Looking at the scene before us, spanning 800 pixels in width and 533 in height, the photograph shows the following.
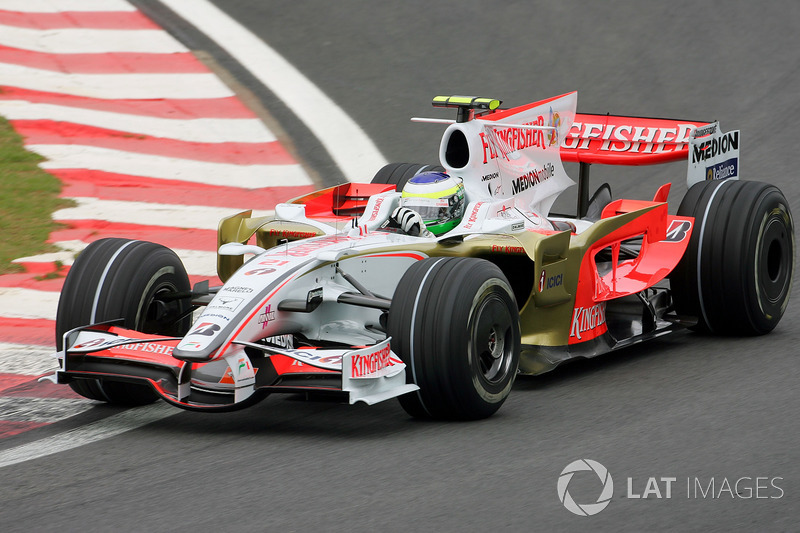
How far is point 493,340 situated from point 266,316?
1.19 m

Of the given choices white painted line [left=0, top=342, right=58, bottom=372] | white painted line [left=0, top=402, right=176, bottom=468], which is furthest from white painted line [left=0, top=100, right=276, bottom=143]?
white painted line [left=0, top=402, right=176, bottom=468]

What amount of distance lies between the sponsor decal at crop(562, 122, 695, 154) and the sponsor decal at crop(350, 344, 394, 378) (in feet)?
12.8

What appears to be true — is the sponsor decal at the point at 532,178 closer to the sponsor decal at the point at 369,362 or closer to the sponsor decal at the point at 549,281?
the sponsor decal at the point at 549,281

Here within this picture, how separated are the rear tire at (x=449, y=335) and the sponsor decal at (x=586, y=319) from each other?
3.19 ft

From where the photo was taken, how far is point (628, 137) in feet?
29.7

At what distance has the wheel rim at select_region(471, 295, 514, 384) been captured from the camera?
19.5 ft

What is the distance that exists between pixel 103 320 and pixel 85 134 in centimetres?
594

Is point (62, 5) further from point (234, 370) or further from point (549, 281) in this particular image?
point (234, 370)

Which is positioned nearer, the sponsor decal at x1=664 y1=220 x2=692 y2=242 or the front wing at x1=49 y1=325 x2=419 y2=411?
the front wing at x1=49 y1=325 x2=419 y2=411

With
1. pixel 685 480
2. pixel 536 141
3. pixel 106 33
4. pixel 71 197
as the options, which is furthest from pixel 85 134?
pixel 685 480

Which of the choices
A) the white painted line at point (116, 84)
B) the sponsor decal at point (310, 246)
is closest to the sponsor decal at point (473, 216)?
the sponsor decal at point (310, 246)

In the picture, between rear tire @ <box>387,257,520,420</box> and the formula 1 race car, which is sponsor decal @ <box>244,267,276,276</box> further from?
rear tire @ <box>387,257,520,420</box>

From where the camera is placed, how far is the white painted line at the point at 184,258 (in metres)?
9.41

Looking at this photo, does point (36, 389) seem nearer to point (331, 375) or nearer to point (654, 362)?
point (331, 375)
